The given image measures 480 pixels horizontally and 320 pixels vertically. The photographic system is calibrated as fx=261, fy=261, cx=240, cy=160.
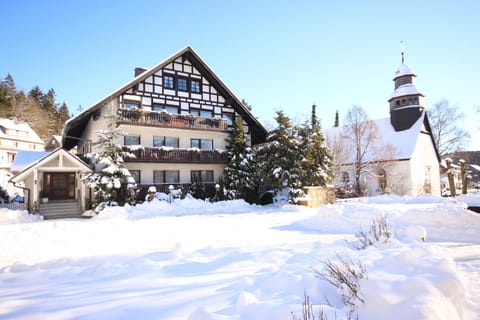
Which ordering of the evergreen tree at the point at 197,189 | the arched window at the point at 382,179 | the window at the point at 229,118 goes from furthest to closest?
the arched window at the point at 382,179 → the window at the point at 229,118 → the evergreen tree at the point at 197,189

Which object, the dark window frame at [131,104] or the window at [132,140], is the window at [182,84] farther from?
the window at [132,140]

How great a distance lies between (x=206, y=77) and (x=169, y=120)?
5.66 metres

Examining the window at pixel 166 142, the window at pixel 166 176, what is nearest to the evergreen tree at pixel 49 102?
the window at pixel 166 142

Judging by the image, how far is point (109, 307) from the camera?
3805 mm

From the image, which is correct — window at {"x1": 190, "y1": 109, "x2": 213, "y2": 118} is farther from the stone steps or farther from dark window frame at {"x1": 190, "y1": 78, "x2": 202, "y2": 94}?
the stone steps

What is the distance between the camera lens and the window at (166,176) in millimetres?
19969

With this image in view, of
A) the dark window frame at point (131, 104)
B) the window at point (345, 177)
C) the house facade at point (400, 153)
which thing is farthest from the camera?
the window at point (345, 177)

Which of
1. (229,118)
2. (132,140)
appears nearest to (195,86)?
(229,118)

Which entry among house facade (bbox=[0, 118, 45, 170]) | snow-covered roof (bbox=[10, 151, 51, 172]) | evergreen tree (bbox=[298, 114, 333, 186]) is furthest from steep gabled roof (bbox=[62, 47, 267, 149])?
house facade (bbox=[0, 118, 45, 170])

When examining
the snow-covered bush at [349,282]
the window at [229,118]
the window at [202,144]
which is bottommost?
the snow-covered bush at [349,282]

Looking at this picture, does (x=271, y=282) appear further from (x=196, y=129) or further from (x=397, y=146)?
(x=397, y=146)

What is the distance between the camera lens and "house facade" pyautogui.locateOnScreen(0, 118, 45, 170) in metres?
42.6

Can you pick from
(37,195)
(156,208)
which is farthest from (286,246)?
(37,195)

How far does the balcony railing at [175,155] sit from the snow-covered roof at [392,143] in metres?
17.3
